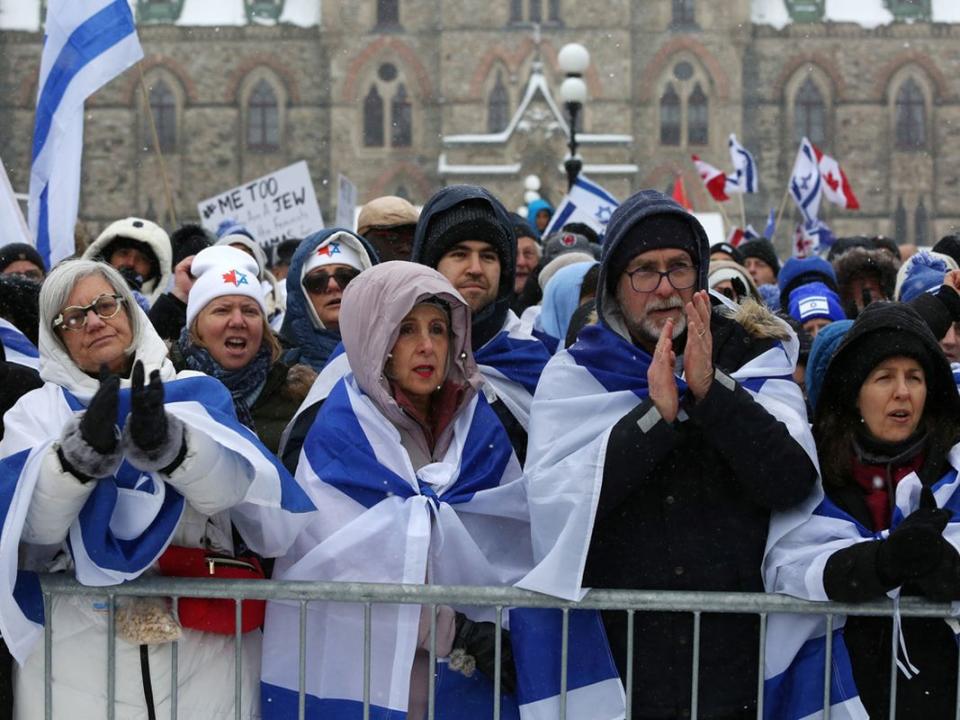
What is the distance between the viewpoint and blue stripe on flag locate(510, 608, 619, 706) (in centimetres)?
408

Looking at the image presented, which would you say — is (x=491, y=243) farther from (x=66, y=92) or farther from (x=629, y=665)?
(x=66, y=92)

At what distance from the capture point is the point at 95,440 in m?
3.68

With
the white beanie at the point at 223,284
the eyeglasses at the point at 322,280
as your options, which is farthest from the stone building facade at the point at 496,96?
the white beanie at the point at 223,284

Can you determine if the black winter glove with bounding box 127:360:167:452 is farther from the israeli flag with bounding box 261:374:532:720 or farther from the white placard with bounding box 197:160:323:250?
the white placard with bounding box 197:160:323:250

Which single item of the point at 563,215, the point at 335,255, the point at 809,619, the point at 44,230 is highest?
the point at 563,215

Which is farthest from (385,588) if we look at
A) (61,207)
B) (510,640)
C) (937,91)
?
(937,91)

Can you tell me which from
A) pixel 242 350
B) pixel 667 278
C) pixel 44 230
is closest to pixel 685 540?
pixel 667 278

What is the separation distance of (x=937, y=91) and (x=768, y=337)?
49105mm

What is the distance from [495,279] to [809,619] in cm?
159

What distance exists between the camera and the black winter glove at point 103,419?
3607 millimetres

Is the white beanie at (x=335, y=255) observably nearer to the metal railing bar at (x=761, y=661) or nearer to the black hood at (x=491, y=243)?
the black hood at (x=491, y=243)

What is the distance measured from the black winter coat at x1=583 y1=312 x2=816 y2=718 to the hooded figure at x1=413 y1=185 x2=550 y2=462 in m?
0.77

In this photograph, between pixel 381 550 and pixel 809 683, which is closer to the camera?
pixel 809 683

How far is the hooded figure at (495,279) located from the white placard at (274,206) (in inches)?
343
